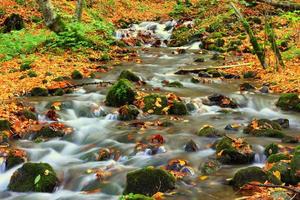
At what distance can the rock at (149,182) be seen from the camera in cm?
646

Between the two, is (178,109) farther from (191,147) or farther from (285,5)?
(285,5)

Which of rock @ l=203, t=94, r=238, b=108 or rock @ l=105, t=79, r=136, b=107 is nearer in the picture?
rock @ l=105, t=79, r=136, b=107

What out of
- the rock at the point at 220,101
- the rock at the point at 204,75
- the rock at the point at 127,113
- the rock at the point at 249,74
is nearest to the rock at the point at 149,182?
the rock at the point at 127,113

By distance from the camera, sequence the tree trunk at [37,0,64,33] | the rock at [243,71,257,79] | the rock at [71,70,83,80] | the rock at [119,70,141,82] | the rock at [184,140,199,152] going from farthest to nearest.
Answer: the tree trunk at [37,0,64,33], the rock at [243,71,257,79], the rock at [71,70,83,80], the rock at [119,70,141,82], the rock at [184,140,199,152]

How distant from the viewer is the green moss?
35.0 feet

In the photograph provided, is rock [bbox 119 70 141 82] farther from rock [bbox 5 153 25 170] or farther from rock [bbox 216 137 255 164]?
rock [bbox 216 137 255 164]

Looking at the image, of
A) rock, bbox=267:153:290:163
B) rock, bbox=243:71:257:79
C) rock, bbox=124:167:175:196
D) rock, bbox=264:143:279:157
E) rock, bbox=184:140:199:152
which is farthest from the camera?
rock, bbox=243:71:257:79

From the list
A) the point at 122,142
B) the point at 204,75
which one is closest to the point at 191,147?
the point at 122,142

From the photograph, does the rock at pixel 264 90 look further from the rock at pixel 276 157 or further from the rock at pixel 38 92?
the rock at pixel 38 92

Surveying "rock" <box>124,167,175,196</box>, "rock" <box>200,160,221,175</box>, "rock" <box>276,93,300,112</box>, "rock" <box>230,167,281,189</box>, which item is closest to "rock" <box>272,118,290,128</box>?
"rock" <box>276,93,300,112</box>

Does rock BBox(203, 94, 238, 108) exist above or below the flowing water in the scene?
above

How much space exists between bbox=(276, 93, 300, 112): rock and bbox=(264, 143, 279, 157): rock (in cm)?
349

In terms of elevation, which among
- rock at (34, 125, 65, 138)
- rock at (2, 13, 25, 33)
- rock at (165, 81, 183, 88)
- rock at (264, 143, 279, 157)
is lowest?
rock at (34, 125, 65, 138)

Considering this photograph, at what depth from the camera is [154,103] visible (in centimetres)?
1080
